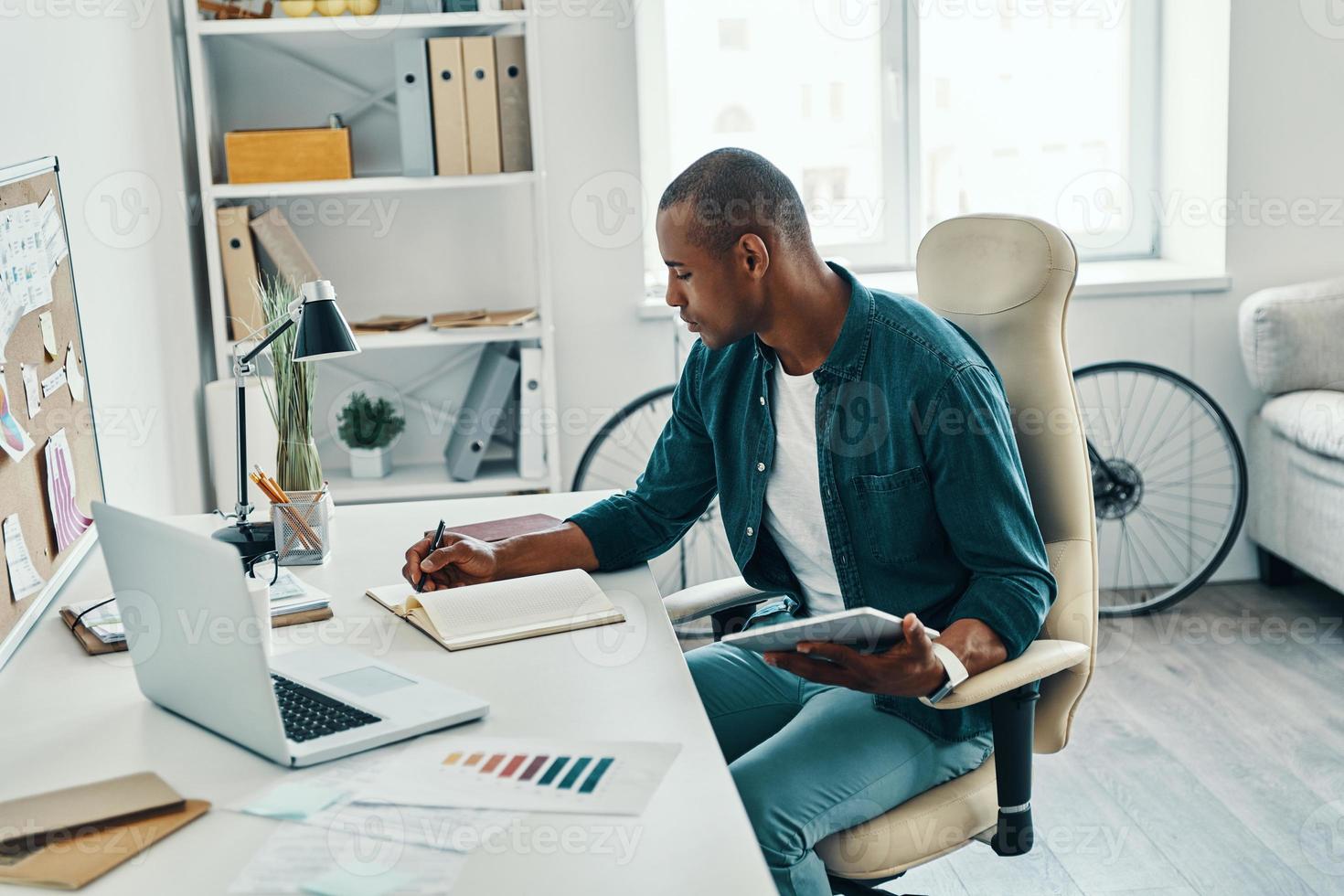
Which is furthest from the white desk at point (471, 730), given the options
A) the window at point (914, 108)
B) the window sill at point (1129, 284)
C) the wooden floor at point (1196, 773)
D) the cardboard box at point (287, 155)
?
the window at point (914, 108)

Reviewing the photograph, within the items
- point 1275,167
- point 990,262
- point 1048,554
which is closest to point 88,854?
point 1048,554

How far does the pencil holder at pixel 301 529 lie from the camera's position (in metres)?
1.80

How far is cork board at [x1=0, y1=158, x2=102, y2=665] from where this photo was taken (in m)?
1.50

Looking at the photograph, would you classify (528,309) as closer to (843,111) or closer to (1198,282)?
(843,111)

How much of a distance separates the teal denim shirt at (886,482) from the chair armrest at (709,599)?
0.03 meters

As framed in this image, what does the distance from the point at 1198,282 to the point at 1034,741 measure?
2218 mm

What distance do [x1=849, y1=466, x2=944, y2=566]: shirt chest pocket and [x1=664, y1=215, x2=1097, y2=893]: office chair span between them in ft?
Result: 0.51

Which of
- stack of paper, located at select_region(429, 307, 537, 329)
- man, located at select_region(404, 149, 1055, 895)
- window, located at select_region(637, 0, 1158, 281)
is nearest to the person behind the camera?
man, located at select_region(404, 149, 1055, 895)

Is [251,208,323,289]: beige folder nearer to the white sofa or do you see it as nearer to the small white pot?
the small white pot

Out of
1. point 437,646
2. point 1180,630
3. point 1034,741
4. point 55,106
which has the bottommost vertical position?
point 1180,630

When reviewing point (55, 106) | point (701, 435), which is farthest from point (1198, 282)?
point (55, 106)

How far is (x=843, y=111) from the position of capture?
11.8 ft

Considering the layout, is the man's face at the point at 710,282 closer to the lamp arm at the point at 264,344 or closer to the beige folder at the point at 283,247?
the lamp arm at the point at 264,344

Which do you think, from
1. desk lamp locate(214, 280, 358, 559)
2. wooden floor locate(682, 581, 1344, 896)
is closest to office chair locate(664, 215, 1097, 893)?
desk lamp locate(214, 280, 358, 559)
